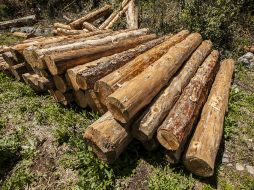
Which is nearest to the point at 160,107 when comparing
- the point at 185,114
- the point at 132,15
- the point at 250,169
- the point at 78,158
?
the point at 185,114

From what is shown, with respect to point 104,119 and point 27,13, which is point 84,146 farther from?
point 27,13

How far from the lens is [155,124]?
4277 millimetres

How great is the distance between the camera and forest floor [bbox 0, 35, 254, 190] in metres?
4.30

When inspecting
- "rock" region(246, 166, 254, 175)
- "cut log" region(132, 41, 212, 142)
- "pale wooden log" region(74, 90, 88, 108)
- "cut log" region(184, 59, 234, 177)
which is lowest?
"rock" region(246, 166, 254, 175)

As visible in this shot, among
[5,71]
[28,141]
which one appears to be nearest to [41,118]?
[28,141]

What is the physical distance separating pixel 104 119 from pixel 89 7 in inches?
367

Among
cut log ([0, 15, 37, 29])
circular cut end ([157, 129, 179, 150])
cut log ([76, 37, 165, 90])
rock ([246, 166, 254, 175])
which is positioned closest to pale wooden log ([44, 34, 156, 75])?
cut log ([76, 37, 165, 90])

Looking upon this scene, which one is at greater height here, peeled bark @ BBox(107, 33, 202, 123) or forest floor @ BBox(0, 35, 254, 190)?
peeled bark @ BBox(107, 33, 202, 123)

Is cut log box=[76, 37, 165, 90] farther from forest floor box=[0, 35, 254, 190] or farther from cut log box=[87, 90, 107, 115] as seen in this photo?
forest floor box=[0, 35, 254, 190]

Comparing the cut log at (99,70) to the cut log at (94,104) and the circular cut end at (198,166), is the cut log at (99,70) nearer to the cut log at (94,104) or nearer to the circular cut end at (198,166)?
the cut log at (94,104)

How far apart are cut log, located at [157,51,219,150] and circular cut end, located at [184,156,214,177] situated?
0.28m

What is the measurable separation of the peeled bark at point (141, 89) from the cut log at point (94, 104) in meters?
0.90

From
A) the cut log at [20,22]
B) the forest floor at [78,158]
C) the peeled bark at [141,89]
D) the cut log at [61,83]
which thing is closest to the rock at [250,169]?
the forest floor at [78,158]

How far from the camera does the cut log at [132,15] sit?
32.4 ft
